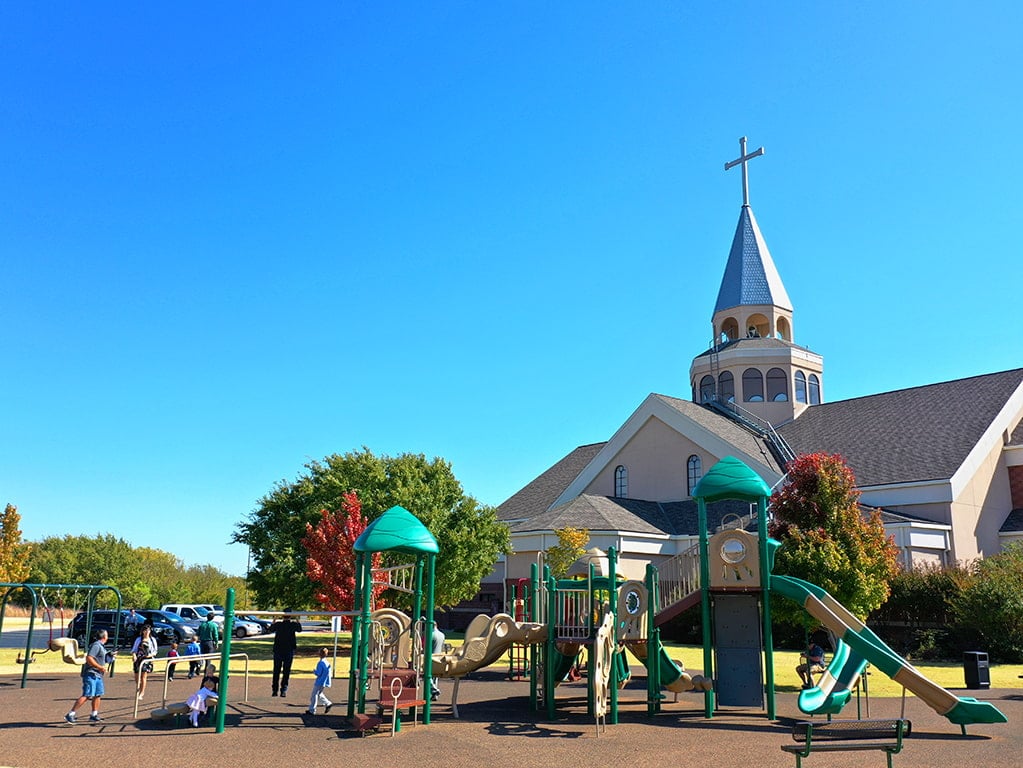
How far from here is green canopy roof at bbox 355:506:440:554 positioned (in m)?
13.9

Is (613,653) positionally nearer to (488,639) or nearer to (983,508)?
(488,639)

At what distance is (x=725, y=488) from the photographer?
16594 mm

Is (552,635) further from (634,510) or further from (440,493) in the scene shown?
(634,510)

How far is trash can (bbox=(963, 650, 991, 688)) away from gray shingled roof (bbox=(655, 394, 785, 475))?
17.0 metres

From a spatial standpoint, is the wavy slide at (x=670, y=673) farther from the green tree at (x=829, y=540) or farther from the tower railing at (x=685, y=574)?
the green tree at (x=829, y=540)

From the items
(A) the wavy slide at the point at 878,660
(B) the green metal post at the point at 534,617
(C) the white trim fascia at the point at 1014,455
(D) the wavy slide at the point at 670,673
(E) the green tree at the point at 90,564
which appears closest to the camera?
(A) the wavy slide at the point at 878,660

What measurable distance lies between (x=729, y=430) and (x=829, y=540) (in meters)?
18.2

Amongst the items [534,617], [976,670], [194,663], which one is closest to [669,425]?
[976,670]

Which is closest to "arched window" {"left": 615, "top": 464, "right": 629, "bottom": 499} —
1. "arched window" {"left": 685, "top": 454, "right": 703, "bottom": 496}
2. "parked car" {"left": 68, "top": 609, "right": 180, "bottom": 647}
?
"arched window" {"left": 685, "top": 454, "right": 703, "bottom": 496}

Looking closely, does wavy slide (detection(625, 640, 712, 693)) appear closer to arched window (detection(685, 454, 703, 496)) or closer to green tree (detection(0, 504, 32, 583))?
arched window (detection(685, 454, 703, 496))

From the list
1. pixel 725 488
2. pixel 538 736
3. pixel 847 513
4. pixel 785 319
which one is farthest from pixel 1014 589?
pixel 785 319

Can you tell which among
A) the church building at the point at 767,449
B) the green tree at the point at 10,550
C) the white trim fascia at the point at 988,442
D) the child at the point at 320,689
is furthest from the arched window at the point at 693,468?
the green tree at the point at 10,550

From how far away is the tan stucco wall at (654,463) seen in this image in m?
39.7

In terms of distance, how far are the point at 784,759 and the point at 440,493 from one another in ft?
68.8
